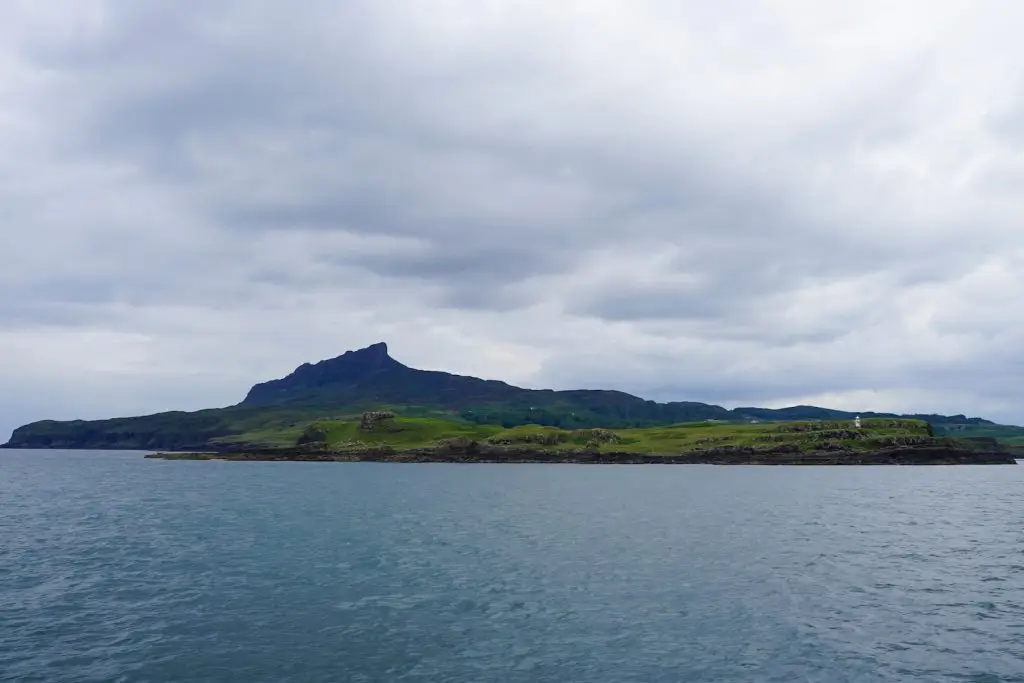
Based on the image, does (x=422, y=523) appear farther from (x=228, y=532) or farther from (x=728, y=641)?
(x=728, y=641)

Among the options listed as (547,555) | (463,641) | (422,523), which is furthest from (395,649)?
(422,523)

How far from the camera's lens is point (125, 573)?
47.1m

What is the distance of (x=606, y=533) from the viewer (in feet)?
221

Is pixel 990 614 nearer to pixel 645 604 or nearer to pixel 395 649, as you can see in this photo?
pixel 645 604

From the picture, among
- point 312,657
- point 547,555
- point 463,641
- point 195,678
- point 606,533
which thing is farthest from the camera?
point 606,533

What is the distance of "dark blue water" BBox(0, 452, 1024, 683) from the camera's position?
28.6 metres

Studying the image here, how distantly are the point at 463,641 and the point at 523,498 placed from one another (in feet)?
257

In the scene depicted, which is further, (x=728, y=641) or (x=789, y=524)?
(x=789, y=524)

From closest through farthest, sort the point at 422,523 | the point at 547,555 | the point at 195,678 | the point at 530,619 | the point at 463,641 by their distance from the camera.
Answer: the point at 195,678
the point at 463,641
the point at 530,619
the point at 547,555
the point at 422,523

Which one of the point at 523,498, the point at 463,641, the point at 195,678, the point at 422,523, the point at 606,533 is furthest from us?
the point at 523,498

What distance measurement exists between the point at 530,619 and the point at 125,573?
29.0 meters

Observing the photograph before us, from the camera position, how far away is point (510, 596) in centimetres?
4034

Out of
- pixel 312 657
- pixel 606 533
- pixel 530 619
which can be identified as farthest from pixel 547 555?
pixel 312 657

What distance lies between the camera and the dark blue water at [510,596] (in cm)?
2862
